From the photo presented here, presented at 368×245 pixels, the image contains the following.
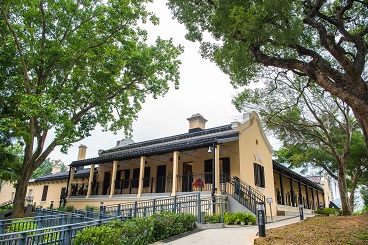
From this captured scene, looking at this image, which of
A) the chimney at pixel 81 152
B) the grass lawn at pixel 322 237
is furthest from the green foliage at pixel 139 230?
the chimney at pixel 81 152

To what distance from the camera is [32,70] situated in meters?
15.2

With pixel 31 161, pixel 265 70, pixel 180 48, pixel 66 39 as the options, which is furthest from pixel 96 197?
pixel 265 70

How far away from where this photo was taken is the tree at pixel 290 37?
7059 millimetres

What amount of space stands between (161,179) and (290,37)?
12.3 metres

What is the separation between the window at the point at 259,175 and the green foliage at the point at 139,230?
27.6 feet

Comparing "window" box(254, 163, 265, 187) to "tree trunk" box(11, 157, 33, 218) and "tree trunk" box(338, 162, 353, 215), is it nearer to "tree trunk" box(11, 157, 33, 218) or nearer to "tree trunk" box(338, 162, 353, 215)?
"tree trunk" box(338, 162, 353, 215)

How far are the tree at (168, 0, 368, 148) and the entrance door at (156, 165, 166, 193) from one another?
29.1 feet

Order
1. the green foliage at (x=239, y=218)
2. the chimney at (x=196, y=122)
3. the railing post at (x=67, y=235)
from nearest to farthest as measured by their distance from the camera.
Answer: the railing post at (x=67, y=235), the green foliage at (x=239, y=218), the chimney at (x=196, y=122)

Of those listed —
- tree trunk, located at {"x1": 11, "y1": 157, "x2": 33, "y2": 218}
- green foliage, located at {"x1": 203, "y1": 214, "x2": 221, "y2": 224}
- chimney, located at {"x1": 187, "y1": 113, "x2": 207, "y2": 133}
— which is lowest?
green foliage, located at {"x1": 203, "y1": 214, "x2": 221, "y2": 224}

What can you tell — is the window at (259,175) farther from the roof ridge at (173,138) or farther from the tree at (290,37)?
the tree at (290,37)

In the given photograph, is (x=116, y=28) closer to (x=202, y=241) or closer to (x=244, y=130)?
(x=244, y=130)

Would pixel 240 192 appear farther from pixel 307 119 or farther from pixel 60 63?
pixel 60 63

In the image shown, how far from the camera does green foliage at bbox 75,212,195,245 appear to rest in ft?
18.5

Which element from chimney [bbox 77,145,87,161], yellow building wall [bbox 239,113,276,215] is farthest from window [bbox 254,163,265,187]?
chimney [bbox 77,145,87,161]
